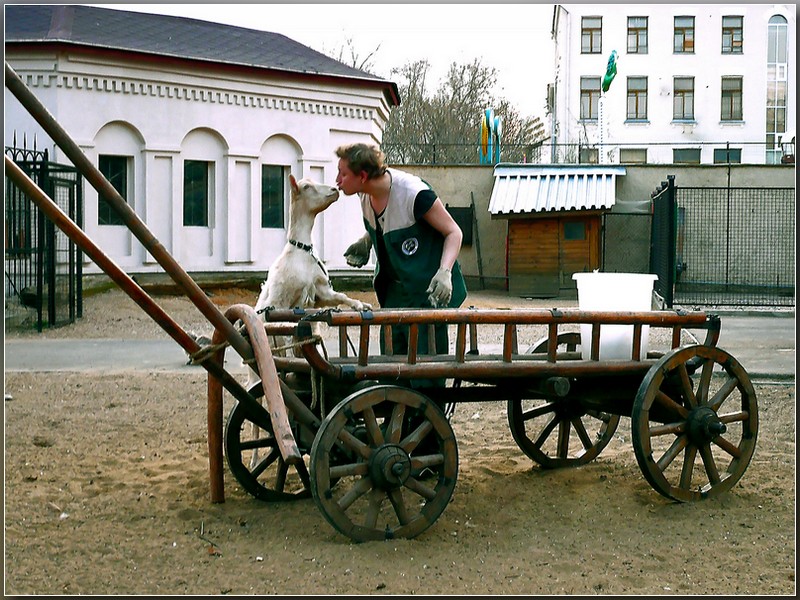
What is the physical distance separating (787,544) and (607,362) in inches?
46.1

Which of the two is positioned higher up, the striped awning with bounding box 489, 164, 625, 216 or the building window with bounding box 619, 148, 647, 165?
the building window with bounding box 619, 148, 647, 165

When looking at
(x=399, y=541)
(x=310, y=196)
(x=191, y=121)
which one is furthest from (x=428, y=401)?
(x=191, y=121)

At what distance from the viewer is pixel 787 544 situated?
14.6 ft

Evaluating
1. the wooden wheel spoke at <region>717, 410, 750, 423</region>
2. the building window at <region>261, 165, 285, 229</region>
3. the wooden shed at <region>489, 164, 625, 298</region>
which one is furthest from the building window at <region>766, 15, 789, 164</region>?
the wooden wheel spoke at <region>717, 410, 750, 423</region>

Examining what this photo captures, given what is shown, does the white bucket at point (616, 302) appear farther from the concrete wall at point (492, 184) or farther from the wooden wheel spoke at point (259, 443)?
the concrete wall at point (492, 184)

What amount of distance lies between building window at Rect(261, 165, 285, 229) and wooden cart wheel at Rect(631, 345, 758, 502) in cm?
1696

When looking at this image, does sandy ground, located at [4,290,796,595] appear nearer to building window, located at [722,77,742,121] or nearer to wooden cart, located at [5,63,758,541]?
wooden cart, located at [5,63,758,541]

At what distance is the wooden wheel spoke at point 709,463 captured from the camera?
502cm

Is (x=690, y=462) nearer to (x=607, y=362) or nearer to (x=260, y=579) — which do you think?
(x=607, y=362)

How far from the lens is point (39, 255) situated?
46.9 ft

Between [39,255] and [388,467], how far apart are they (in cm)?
1136

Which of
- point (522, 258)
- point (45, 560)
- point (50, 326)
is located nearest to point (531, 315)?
point (45, 560)

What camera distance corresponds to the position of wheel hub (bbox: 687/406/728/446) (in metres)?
4.98

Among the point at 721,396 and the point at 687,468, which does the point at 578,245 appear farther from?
the point at 687,468
